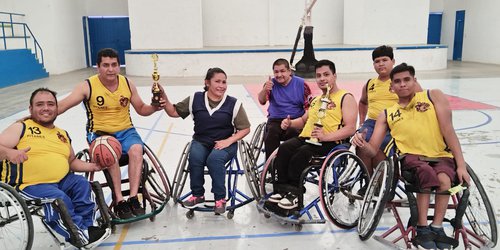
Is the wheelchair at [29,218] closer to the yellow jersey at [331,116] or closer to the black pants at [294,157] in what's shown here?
the black pants at [294,157]

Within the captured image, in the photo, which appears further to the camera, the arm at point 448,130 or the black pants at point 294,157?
the black pants at point 294,157

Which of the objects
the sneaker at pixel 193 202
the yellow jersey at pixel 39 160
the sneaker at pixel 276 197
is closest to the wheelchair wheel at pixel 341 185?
the sneaker at pixel 276 197

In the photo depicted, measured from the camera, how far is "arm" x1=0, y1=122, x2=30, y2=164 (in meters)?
2.15

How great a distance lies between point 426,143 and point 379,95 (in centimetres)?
82

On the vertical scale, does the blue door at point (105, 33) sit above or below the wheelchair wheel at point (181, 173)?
above

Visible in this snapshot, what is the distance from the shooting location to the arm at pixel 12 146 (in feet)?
7.06

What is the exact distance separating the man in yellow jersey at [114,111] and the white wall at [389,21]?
12070 mm

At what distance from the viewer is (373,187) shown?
7.72 feet

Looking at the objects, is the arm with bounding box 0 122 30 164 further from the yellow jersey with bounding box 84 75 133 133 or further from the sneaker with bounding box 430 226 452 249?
Answer: the sneaker with bounding box 430 226 452 249

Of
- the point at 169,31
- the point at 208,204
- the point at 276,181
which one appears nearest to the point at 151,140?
the point at 208,204

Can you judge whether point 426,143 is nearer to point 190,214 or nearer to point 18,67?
point 190,214

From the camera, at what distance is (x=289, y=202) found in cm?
263

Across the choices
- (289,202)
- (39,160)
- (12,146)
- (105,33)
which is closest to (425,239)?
(289,202)

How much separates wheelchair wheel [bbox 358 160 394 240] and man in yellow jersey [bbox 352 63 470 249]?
132 mm
